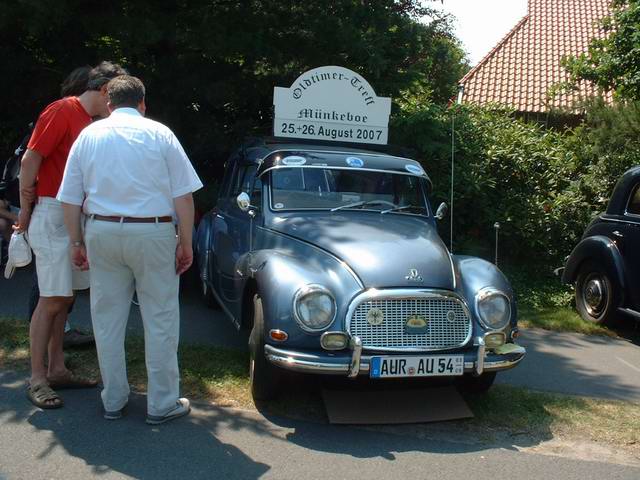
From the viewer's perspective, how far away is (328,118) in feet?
24.3

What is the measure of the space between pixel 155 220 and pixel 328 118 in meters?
3.87

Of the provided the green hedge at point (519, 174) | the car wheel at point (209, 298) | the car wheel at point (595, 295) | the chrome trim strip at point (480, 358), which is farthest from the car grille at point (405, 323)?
the green hedge at point (519, 174)

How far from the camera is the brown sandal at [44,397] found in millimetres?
4305

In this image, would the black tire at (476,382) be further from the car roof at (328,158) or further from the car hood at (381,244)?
the car roof at (328,158)

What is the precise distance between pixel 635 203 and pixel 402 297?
167 inches

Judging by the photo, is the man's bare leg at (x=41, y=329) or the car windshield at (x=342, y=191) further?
the car windshield at (x=342, y=191)

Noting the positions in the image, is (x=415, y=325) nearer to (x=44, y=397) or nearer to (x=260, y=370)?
(x=260, y=370)

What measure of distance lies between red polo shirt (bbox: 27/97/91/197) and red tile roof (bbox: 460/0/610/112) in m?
17.0

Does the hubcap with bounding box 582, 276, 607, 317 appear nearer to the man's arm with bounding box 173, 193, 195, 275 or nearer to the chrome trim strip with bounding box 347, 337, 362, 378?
the chrome trim strip with bounding box 347, 337, 362, 378

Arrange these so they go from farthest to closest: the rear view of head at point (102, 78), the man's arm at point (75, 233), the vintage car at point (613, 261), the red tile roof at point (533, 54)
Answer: the red tile roof at point (533, 54) < the vintage car at point (613, 261) < the rear view of head at point (102, 78) < the man's arm at point (75, 233)

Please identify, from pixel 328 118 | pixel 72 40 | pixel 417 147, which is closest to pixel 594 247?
pixel 417 147

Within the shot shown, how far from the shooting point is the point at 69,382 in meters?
4.61

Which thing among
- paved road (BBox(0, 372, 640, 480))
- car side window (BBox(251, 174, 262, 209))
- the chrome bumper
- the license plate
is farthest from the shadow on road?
car side window (BBox(251, 174, 262, 209))

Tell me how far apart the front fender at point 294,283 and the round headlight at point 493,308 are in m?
0.85
